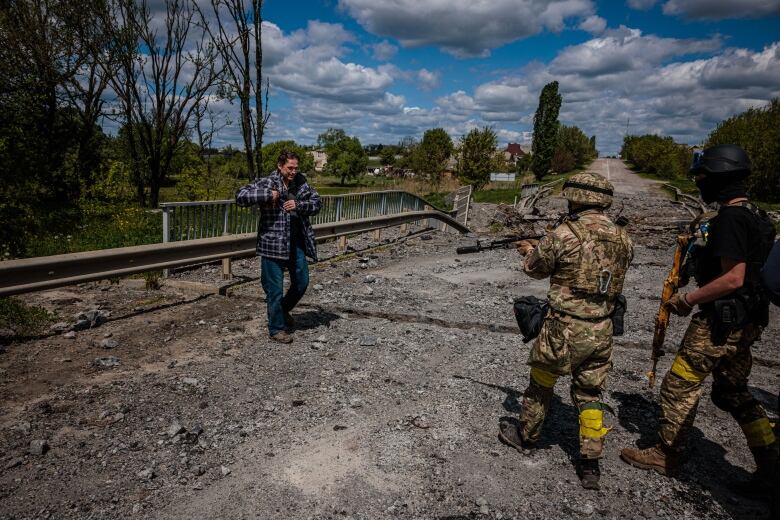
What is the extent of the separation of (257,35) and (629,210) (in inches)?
623

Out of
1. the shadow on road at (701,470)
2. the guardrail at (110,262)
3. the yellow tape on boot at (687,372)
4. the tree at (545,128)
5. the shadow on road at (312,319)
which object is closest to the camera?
the shadow on road at (701,470)

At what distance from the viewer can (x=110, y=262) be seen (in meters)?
5.32

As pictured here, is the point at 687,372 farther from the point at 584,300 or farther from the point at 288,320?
the point at 288,320

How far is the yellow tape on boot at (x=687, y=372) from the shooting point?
3.01 m

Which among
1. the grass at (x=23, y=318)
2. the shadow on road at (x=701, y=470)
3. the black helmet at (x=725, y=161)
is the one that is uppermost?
the black helmet at (x=725, y=161)

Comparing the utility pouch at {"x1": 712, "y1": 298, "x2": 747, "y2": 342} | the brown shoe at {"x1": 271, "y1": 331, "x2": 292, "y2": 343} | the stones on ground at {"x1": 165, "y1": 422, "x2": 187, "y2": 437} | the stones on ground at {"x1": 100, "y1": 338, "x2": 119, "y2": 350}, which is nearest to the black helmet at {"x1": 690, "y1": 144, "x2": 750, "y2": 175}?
the utility pouch at {"x1": 712, "y1": 298, "x2": 747, "y2": 342}

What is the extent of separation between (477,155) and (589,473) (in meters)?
32.2

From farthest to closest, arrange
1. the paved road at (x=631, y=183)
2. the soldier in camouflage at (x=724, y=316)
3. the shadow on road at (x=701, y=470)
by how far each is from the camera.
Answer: the paved road at (x=631, y=183)
the shadow on road at (x=701, y=470)
the soldier in camouflage at (x=724, y=316)

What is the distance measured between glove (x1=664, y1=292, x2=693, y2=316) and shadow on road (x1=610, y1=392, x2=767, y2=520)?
107 centimetres

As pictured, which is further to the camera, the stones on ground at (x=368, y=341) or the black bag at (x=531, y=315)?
the stones on ground at (x=368, y=341)

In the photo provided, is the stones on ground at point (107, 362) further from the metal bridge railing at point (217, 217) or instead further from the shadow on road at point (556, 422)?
the shadow on road at point (556, 422)

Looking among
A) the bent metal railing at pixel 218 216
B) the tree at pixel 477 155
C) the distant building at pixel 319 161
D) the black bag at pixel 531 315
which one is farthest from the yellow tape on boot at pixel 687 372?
the distant building at pixel 319 161

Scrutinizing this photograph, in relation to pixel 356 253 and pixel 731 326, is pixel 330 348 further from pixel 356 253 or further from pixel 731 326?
pixel 356 253

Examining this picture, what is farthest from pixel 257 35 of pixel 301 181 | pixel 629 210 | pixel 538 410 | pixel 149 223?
pixel 629 210
